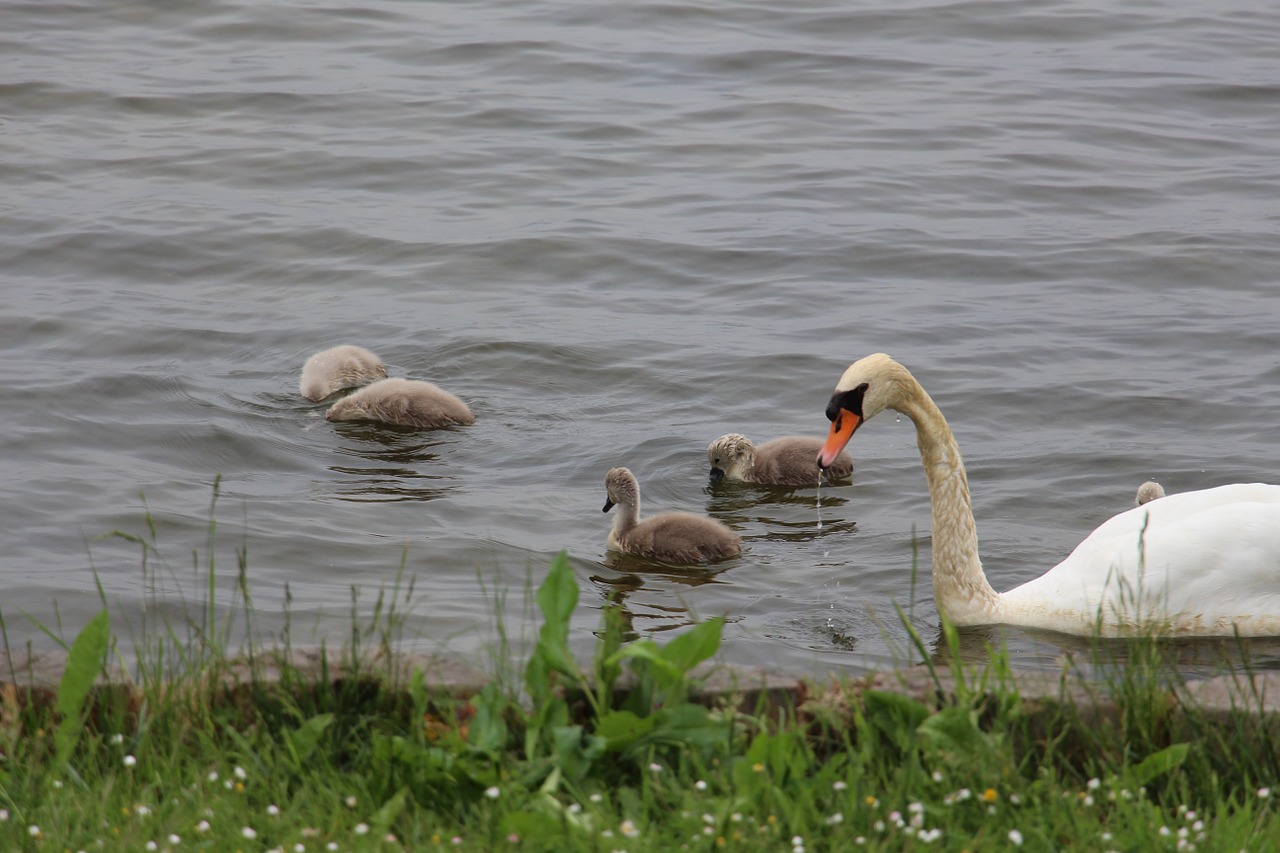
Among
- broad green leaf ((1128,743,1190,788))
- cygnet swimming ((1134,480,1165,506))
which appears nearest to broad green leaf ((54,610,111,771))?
broad green leaf ((1128,743,1190,788))

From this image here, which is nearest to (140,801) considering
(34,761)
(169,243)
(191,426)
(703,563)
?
(34,761)

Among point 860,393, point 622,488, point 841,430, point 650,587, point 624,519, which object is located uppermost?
point 860,393

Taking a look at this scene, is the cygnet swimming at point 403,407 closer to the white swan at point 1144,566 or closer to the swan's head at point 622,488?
the swan's head at point 622,488

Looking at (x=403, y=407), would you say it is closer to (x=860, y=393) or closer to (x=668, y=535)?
(x=668, y=535)

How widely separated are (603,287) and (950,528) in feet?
17.3

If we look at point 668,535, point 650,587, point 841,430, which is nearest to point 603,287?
point 668,535

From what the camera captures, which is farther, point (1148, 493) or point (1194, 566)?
point (1148, 493)

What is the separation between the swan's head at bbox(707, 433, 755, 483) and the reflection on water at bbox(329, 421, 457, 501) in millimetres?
1406

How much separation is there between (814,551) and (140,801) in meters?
4.47

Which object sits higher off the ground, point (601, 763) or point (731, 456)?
point (601, 763)

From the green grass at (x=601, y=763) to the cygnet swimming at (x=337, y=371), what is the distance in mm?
5253

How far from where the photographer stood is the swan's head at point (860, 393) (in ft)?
21.7

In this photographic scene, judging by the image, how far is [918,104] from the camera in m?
16.6

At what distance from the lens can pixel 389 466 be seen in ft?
27.5
